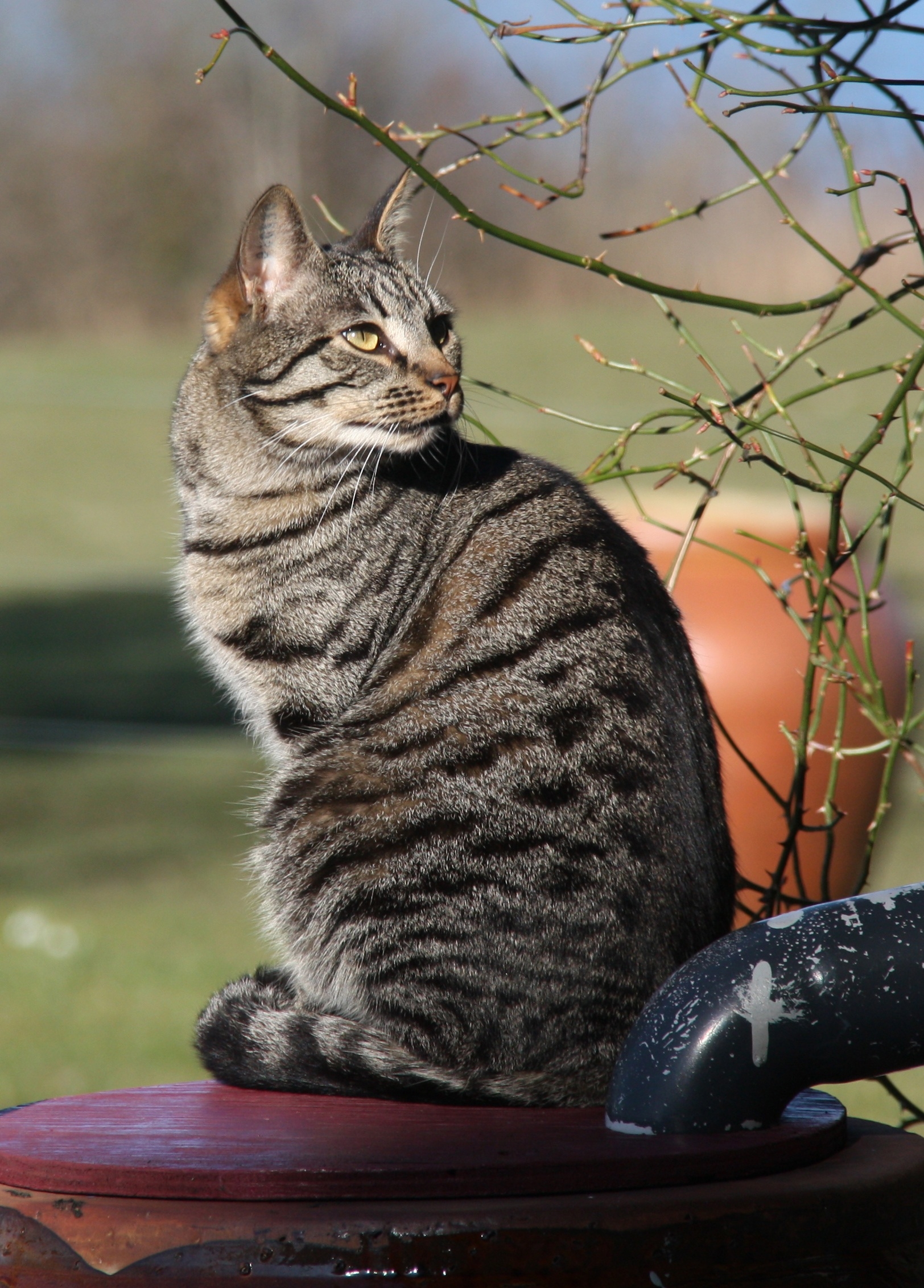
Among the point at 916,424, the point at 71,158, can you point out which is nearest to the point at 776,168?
the point at 916,424

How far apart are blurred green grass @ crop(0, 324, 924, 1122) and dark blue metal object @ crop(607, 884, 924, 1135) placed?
1.17 meters

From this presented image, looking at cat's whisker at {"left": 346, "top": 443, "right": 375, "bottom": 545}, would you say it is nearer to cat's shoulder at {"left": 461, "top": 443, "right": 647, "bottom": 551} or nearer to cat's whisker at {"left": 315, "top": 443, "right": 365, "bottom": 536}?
cat's whisker at {"left": 315, "top": 443, "right": 365, "bottom": 536}

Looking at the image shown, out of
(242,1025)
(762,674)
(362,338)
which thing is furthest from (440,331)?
(762,674)

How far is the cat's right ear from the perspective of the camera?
1926 mm

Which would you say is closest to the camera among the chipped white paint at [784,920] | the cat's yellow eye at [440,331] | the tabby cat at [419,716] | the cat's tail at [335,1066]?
the chipped white paint at [784,920]

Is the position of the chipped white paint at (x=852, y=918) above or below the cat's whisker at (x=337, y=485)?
below

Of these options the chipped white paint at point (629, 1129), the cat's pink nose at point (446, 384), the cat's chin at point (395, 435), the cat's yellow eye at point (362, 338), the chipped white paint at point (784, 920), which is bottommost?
the chipped white paint at point (629, 1129)

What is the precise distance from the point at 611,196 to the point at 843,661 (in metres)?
7.38

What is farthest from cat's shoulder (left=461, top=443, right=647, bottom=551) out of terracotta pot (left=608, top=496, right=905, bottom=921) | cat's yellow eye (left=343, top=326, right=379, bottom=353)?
terracotta pot (left=608, top=496, right=905, bottom=921)

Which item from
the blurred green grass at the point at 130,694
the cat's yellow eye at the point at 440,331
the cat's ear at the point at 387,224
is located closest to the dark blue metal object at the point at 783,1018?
the blurred green grass at the point at 130,694

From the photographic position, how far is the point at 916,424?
1532 millimetres

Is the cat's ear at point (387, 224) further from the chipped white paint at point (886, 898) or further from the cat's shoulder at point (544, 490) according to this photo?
the chipped white paint at point (886, 898)

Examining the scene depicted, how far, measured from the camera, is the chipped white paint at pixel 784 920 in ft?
3.41

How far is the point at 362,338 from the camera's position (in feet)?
6.45
